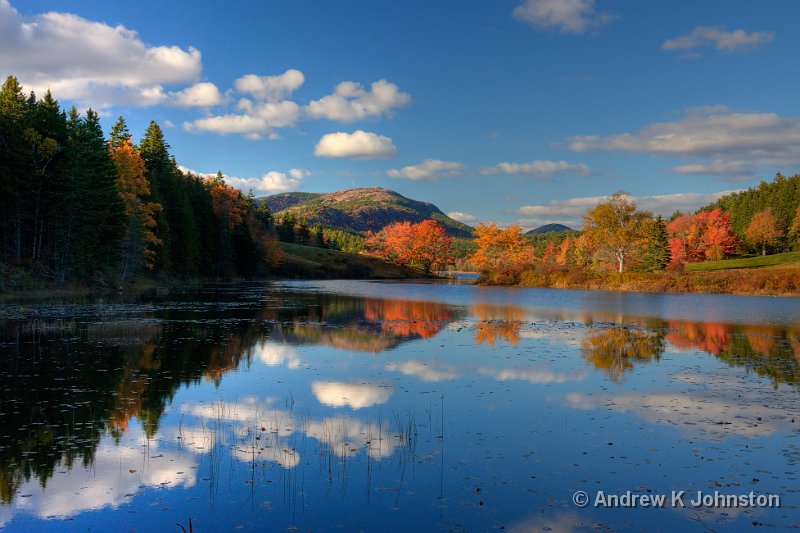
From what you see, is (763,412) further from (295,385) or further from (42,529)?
(42,529)

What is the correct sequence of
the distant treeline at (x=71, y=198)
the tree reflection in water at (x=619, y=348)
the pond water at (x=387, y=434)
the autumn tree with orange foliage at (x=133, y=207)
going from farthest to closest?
the autumn tree with orange foliage at (x=133, y=207), the distant treeline at (x=71, y=198), the tree reflection in water at (x=619, y=348), the pond water at (x=387, y=434)

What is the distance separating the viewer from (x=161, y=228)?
8075 cm

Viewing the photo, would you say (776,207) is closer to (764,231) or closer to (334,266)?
(764,231)

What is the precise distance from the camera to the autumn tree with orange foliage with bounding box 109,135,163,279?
65.7 metres

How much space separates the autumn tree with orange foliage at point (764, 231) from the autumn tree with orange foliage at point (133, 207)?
131m

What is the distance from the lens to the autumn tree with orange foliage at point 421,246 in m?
162

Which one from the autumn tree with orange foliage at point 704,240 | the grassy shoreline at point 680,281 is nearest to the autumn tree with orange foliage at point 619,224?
the grassy shoreline at point 680,281

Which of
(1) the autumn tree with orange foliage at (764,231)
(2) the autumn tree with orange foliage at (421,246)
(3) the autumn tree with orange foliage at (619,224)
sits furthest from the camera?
(2) the autumn tree with orange foliage at (421,246)

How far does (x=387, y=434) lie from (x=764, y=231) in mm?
146646

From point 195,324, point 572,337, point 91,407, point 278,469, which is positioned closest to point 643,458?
point 278,469

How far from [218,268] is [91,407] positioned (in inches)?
3685

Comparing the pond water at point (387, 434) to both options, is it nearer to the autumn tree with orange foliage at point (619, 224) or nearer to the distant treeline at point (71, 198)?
the distant treeline at point (71, 198)

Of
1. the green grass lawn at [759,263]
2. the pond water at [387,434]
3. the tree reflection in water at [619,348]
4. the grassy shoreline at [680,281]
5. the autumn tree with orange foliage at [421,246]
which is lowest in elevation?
the tree reflection in water at [619,348]

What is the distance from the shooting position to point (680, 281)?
257 ft
